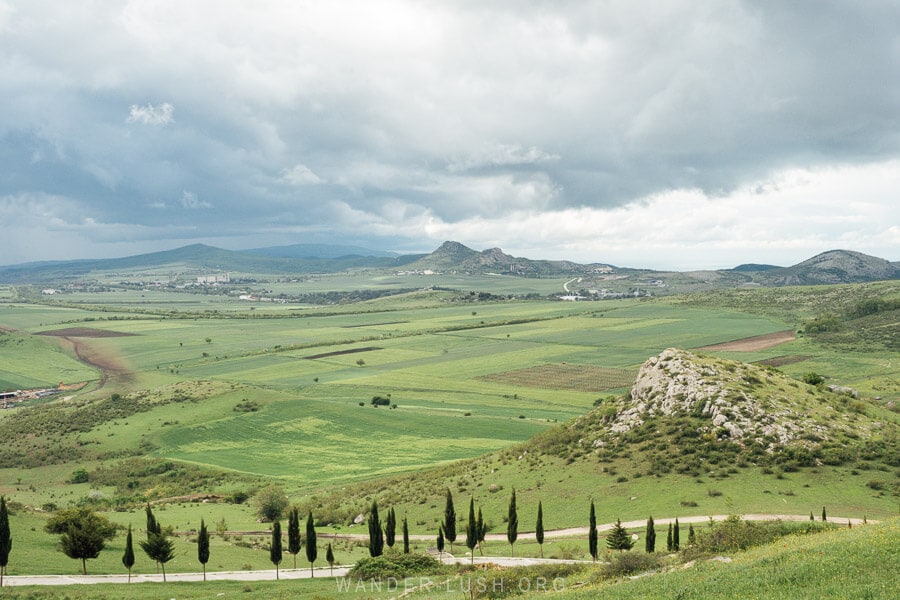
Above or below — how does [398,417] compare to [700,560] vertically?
below

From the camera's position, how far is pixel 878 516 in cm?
3978

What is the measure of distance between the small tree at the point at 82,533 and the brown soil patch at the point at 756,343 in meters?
126

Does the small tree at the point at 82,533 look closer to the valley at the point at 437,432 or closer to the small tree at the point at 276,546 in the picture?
the valley at the point at 437,432

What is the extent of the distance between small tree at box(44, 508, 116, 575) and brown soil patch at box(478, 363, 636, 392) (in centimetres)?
8288

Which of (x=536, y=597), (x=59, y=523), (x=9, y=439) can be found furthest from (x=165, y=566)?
(x=9, y=439)

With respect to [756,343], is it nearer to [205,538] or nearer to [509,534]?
[509,534]

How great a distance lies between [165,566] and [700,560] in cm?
3332

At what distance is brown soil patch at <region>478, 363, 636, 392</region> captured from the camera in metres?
112

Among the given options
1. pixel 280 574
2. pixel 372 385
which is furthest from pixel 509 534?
pixel 372 385

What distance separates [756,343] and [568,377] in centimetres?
5168

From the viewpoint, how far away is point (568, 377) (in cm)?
12106

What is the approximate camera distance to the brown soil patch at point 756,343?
137 metres

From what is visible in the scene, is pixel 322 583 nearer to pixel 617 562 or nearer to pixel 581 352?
pixel 617 562

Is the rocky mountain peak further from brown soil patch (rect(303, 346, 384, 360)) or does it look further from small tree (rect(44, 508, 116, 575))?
brown soil patch (rect(303, 346, 384, 360))
